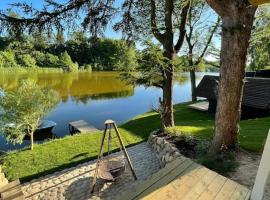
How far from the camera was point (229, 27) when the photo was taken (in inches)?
256

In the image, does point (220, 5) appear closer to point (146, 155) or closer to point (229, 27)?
point (229, 27)

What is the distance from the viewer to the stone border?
857 centimetres

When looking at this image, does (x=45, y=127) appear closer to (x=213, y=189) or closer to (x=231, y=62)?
(x=231, y=62)

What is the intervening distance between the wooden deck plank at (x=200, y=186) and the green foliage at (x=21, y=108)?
8972mm

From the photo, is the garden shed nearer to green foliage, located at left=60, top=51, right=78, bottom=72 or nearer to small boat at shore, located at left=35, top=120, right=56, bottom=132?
small boat at shore, located at left=35, top=120, right=56, bottom=132

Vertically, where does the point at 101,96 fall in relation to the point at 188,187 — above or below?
below

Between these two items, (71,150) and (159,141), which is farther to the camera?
(71,150)

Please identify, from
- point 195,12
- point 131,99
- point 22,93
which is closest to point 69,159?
point 22,93

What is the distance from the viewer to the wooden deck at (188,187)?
4781 millimetres

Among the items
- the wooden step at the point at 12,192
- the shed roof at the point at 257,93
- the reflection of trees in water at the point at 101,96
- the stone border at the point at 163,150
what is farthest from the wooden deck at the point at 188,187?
the reflection of trees in water at the point at 101,96

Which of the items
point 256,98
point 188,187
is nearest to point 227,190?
point 188,187

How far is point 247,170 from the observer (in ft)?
20.9

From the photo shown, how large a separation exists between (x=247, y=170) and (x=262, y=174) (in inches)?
86.8

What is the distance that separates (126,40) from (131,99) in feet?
79.1
